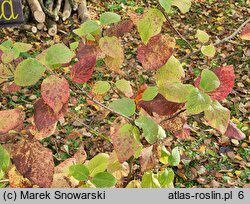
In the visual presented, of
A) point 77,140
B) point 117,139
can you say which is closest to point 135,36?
point 77,140

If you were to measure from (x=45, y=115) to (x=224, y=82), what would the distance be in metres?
0.39

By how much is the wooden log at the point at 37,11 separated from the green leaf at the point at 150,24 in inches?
133

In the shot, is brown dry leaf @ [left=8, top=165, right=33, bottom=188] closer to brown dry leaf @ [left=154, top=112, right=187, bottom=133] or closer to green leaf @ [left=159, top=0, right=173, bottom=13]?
brown dry leaf @ [left=154, top=112, right=187, bottom=133]

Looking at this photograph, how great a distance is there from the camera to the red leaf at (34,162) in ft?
2.73

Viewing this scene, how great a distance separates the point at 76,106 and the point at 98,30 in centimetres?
227

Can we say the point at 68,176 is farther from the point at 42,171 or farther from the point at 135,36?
the point at 135,36

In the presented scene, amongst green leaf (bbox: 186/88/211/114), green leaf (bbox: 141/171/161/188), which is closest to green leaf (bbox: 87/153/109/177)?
green leaf (bbox: 141/171/161/188)

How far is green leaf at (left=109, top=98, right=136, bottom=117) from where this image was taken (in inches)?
35.1

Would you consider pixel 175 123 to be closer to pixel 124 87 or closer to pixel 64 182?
pixel 124 87

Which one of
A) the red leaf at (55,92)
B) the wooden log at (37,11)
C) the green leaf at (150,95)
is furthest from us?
the wooden log at (37,11)

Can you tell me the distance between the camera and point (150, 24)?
904mm

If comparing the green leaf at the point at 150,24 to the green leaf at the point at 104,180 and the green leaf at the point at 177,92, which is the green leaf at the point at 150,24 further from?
the green leaf at the point at 104,180

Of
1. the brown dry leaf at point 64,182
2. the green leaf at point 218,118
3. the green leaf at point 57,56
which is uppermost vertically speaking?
the green leaf at point 57,56

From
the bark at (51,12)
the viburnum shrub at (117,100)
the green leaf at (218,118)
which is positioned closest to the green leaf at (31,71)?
the viburnum shrub at (117,100)
